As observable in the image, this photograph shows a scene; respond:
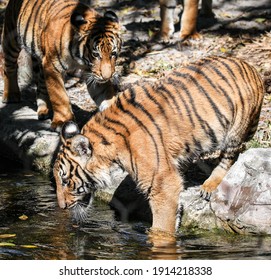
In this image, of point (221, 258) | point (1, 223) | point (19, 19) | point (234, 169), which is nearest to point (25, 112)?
point (19, 19)

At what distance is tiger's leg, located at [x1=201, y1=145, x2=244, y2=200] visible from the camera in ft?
22.3

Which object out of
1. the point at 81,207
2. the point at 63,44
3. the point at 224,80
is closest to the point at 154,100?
the point at 224,80

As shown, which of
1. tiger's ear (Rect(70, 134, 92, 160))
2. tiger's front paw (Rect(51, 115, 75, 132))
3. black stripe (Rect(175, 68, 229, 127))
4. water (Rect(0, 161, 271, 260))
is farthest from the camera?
tiger's front paw (Rect(51, 115, 75, 132))

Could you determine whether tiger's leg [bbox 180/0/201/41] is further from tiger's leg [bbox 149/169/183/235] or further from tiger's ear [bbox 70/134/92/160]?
tiger's ear [bbox 70/134/92/160]

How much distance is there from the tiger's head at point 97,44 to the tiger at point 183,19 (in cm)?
275

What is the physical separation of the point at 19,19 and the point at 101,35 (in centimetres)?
169

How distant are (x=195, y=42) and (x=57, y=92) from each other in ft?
10.3

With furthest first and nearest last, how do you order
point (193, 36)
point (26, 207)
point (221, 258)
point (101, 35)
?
point (193, 36) → point (101, 35) → point (26, 207) → point (221, 258)

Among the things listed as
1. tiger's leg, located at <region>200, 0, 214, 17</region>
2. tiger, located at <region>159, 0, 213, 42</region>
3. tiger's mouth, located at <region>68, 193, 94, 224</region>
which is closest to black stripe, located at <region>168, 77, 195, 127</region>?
tiger's mouth, located at <region>68, 193, 94, 224</region>

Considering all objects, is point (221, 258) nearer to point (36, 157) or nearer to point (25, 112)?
point (36, 157)

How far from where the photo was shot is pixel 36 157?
8.49 metres

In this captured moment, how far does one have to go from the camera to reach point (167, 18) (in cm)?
1105

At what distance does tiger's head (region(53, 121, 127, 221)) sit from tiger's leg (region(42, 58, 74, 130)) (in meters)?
2.19

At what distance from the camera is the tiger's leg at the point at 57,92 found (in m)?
8.49
